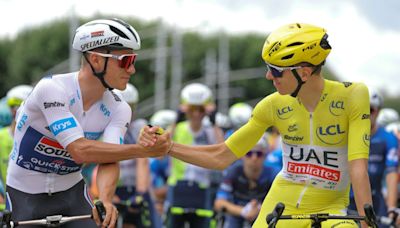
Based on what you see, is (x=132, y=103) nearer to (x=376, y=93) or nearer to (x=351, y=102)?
(x=376, y=93)

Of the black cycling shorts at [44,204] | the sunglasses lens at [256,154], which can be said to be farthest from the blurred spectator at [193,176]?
the black cycling shorts at [44,204]

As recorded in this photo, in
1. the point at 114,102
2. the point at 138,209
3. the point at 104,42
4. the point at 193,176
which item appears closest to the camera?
the point at 104,42

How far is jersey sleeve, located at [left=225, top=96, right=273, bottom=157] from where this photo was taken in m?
7.30

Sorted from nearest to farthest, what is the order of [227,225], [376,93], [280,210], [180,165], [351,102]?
[280,210] → [351,102] → [376,93] → [227,225] → [180,165]

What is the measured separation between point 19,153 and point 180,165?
23.2 feet

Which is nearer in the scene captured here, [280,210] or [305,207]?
[280,210]

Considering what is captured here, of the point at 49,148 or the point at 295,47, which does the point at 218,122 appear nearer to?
the point at 49,148

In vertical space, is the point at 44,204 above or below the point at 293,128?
below

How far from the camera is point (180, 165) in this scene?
14.3m

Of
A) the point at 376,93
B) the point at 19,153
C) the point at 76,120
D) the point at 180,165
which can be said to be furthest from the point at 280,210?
the point at 180,165

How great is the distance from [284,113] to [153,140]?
1070mm

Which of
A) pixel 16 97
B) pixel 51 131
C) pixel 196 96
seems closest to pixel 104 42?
pixel 51 131

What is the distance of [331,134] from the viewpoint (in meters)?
7.05

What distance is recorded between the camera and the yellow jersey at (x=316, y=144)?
7.02m
